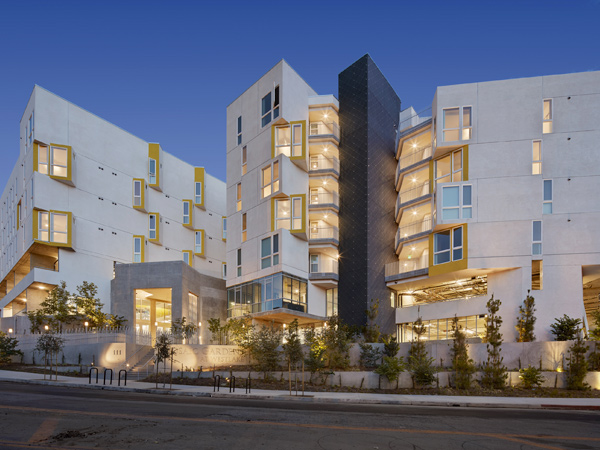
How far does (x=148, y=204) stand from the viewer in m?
56.9

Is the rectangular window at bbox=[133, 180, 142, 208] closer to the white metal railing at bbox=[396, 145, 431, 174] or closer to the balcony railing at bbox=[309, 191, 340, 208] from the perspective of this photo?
the balcony railing at bbox=[309, 191, 340, 208]

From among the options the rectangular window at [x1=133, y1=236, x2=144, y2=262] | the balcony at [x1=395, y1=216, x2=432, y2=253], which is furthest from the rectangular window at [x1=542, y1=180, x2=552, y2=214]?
the rectangular window at [x1=133, y1=236, x2=144, y2=262]

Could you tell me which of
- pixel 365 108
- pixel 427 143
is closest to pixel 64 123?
pixel 365 108

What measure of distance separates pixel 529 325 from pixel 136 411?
2507 cm

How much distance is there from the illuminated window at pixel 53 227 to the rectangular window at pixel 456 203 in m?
34.8

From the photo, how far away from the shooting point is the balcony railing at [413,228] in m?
40.4

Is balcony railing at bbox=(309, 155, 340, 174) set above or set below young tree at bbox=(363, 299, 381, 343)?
above

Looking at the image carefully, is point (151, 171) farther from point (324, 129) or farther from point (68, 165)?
point (324, 129)

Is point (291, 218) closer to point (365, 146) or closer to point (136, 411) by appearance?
point (365, 146)

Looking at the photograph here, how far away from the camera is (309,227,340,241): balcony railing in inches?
1671

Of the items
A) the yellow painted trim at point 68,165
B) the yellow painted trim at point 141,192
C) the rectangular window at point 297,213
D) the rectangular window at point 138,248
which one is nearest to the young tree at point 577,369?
the rectangular window at point 297,213

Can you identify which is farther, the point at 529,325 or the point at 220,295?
the point at 220,295

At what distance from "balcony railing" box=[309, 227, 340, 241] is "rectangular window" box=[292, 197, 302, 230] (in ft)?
8.08

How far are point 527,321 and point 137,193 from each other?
42.2m
